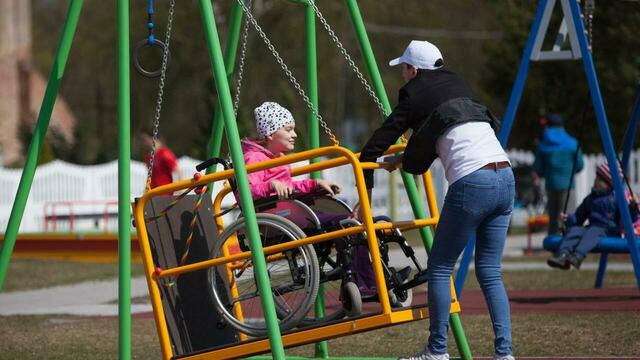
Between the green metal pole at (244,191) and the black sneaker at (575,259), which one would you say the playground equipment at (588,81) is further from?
the green metal pole at (244,191)

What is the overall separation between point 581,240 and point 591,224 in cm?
37

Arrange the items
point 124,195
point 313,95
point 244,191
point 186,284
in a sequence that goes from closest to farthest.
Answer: point 244,191 → point 124,195 → point 186,284 → point 313,95

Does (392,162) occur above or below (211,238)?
above

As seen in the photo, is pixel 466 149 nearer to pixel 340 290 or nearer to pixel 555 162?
pixel 340 290

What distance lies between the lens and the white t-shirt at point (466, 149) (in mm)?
6363

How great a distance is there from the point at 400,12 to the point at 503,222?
143 ft

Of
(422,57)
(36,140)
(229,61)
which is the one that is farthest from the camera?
(229,61)

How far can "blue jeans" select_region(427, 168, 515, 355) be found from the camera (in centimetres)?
636

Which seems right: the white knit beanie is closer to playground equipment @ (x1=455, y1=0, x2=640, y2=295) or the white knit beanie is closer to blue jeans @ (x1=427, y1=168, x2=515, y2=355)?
Answer: blue jeans @ (x1=427, y1=168, x2=515, y2=355)

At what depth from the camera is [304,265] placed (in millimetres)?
6613

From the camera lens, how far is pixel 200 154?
30.7m

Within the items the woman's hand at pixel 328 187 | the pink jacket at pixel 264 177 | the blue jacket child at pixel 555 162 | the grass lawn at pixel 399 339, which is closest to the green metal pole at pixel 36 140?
the pink jacket at pixel 264 177

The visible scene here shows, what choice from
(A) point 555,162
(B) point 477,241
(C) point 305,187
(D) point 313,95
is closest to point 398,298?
(B) point 477,241

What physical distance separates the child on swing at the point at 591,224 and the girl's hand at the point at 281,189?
5.07m
